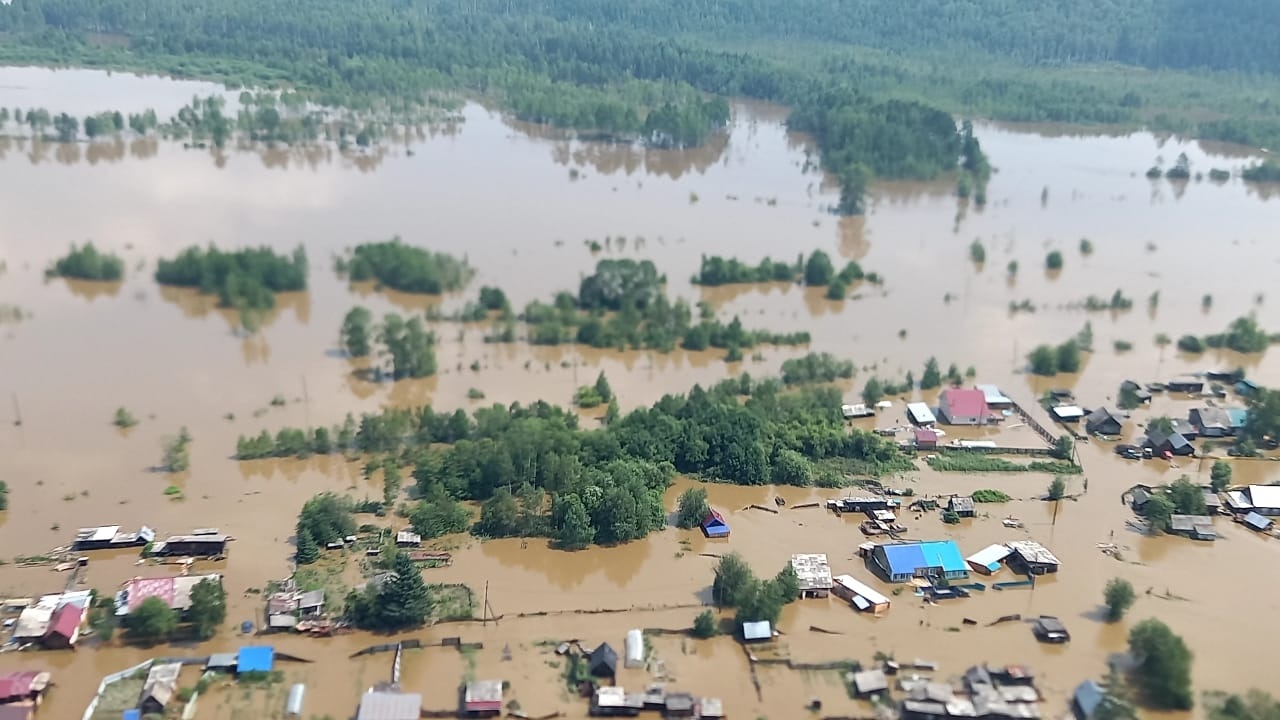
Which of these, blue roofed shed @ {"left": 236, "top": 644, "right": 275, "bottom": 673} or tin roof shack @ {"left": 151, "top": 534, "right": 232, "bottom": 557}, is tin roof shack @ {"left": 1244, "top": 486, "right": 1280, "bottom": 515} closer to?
blue roofed shed @ {"left": 236, "top": 644, "right": 275, "bottom": 673}

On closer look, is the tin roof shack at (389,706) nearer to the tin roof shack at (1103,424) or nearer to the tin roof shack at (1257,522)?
the tin roof shack at (1257,522)

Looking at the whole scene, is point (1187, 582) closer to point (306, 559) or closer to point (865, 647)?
point (865, 647)

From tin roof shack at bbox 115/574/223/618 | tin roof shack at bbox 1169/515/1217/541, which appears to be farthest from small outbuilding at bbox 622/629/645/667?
tin roof shack at bbox 1169/515/1217/541

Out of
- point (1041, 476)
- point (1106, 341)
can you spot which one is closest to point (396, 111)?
point (1106, 341)

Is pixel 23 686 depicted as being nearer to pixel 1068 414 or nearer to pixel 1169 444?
pixel 1068 414

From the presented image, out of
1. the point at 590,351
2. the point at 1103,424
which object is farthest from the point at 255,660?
the point at 1103,424

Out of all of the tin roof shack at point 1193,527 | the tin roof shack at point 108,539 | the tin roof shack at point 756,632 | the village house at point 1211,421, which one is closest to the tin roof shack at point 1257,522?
the tin roof shack at point 1193,527
